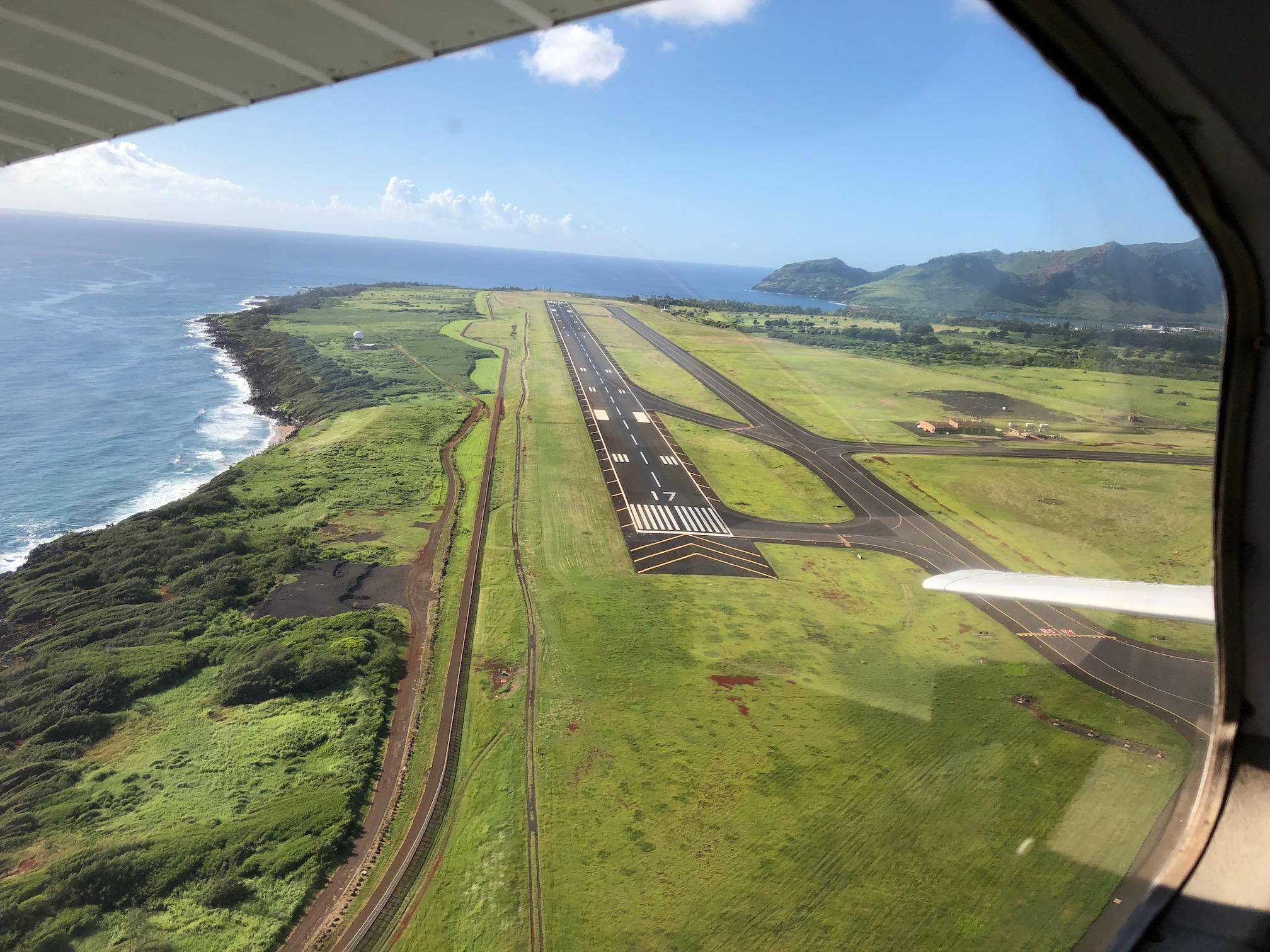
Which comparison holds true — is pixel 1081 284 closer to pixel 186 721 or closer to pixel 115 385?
pixel 186 721

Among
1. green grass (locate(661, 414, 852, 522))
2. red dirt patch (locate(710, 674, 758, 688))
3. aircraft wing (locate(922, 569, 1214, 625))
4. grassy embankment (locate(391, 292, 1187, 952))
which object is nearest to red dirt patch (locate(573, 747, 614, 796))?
grassy embankment (locate(391, 292, 1187, 952))

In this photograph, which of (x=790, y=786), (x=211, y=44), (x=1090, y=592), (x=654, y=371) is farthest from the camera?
(x=654, y=371)

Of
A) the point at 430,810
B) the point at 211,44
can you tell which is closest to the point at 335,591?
the point at 430,810

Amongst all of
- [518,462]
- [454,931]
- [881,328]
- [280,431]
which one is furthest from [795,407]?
[454,931]

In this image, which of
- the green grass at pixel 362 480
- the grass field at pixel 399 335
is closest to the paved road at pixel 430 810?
the green grass at pixel 362 480

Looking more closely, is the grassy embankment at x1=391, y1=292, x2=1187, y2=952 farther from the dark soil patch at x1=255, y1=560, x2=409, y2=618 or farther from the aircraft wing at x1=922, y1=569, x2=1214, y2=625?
the dark soil patch at x1=255, y1=560, x2=409, y2=618

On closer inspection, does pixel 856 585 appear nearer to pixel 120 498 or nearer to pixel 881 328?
pixel 881 328
